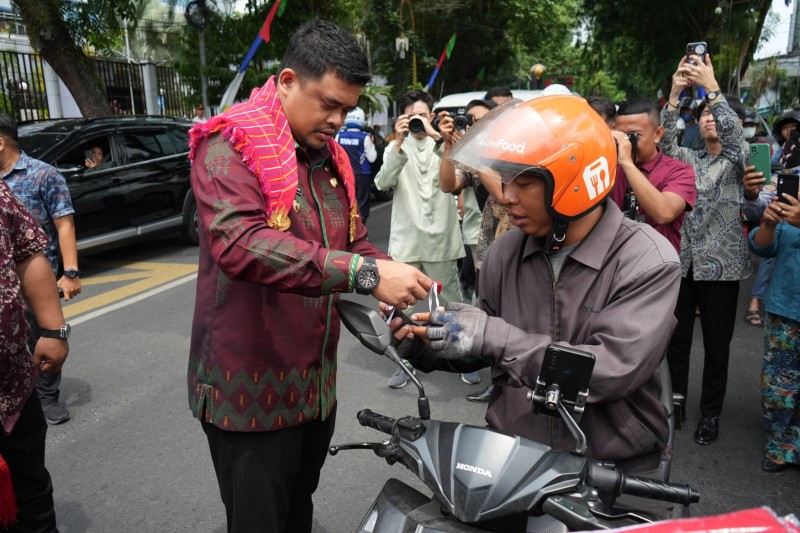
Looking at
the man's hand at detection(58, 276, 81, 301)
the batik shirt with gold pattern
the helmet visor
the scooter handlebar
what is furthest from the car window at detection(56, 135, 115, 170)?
the scooter handlebar

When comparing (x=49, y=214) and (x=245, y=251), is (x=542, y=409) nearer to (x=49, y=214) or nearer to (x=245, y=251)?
(x=245, y=251)

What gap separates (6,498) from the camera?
2084mm

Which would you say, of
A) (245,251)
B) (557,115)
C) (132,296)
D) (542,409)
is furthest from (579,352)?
(132,296)

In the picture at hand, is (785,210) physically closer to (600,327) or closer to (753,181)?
(753,181)

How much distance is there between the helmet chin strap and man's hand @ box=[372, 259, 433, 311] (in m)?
0.32

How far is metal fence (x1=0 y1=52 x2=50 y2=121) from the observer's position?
12462 mm

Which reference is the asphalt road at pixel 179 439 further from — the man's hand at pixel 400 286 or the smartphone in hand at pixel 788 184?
the man's hand at pixel 400 286

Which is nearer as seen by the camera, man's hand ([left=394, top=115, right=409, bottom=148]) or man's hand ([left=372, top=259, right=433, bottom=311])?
man's hand ([left=372, top=259, right=433, bottom=311])

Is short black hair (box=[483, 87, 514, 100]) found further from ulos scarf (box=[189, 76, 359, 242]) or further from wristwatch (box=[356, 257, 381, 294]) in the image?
wristwatch (box=[356, 257, 381, 294])

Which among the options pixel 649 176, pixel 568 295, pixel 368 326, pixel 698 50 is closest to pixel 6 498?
pixel 368 326

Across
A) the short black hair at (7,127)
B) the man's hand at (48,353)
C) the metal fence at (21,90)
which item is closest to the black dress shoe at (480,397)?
the man's hand at (48,353)

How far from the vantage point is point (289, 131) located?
183cm

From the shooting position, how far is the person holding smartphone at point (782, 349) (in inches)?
131

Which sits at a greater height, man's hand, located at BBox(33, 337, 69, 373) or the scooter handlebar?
the scooter handlebar
